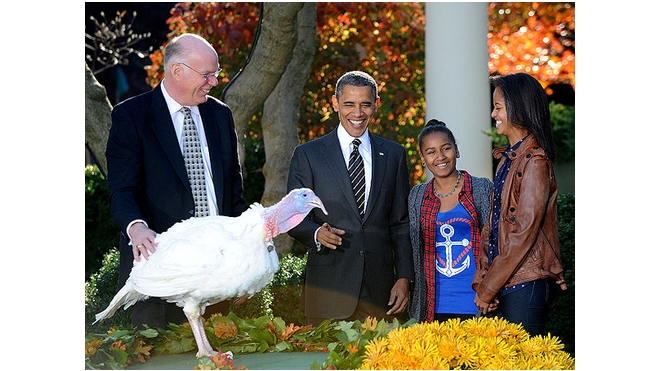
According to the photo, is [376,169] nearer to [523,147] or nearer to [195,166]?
[523,147]

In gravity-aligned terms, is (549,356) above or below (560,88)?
below

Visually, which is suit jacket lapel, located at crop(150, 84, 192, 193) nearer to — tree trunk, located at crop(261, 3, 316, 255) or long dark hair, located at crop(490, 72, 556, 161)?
long dark hair, located at crop(490, 72, 556, 161)

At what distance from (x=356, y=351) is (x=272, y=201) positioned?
4.75 meters

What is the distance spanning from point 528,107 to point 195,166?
1503 mm

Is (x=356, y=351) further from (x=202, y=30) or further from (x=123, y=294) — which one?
(x=202, y=30)

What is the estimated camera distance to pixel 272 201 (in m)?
7.82

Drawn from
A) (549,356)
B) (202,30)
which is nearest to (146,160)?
(549,356)

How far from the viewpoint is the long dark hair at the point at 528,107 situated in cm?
395

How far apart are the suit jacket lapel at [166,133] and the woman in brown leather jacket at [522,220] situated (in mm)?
1390

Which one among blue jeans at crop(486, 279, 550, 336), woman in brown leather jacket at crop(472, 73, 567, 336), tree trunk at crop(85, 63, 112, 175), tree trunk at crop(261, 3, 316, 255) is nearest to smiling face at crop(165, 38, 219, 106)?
woman in brown leather jacket at crop(472, 73, 567, 336)

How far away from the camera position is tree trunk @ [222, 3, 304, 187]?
20.4ft

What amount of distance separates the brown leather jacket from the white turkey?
97cm

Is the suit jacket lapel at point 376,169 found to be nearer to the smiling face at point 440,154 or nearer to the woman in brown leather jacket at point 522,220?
the smiling face at point 440,154

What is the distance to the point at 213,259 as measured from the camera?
3.31 meters
